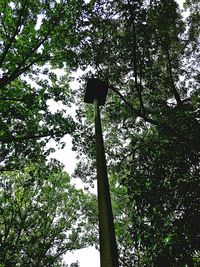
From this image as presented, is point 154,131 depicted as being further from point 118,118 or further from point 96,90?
point 96,90

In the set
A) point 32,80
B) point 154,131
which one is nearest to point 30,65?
point 32,80

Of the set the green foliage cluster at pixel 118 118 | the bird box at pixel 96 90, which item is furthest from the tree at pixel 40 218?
the bird box at pixel 96 90

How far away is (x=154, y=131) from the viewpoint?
11797 millimetres

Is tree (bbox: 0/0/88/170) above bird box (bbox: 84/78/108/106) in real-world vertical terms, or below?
above

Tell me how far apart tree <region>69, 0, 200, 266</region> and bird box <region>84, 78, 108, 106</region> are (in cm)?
352

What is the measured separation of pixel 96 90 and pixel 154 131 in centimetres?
677

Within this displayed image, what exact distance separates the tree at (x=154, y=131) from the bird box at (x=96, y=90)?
352 cm

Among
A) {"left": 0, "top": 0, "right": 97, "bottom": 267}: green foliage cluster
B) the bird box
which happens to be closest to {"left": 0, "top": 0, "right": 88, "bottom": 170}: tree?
{"left": 0, "top": 0, "right": 97, "bottom": 267}: green foliage cluster

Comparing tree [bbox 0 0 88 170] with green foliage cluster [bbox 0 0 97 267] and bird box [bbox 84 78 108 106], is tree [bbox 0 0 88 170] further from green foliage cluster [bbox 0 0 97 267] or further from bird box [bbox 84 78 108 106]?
bird box [bbox 84 78 108 106]

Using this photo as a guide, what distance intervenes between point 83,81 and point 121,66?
234cm

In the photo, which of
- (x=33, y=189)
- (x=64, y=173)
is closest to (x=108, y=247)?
(x=33, y=189)

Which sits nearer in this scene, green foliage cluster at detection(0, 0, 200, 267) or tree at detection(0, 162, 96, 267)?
green foliage cluster at detection(0, 0, 200, 267)

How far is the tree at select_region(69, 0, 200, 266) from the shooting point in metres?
7.11

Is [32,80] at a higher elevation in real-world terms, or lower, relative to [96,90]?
higher
